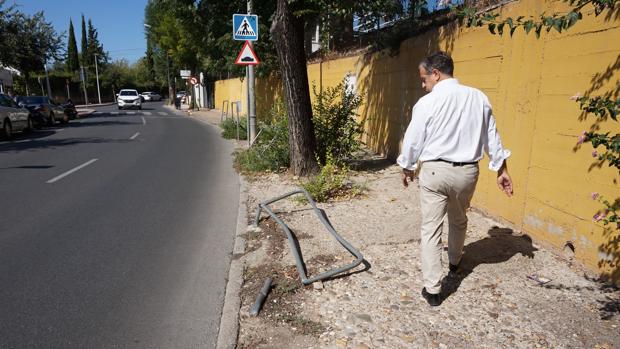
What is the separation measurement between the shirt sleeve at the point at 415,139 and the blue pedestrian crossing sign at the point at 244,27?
303 inches

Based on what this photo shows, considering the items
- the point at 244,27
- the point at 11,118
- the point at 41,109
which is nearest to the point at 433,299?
the point at 244,27

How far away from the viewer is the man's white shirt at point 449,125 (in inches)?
122

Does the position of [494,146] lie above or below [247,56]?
below

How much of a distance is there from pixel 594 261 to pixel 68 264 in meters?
4.85

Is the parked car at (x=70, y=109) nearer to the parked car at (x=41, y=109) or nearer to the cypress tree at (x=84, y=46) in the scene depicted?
the parked car at (x=41, y=109)

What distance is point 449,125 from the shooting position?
122 inches

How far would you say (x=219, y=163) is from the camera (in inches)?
409

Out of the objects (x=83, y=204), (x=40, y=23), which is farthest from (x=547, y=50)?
(x=40, y=23)

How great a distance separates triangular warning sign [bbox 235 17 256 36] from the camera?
9.98m

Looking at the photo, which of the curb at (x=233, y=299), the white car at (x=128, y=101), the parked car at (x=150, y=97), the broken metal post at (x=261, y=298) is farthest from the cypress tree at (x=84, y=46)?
the broken metal post at (x=261, y=298)

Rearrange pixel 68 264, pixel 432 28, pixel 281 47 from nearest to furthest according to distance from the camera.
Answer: pixel 68 264
pixel 432 28
pixel 281 47

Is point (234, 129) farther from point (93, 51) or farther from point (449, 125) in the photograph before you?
point (93, 51)

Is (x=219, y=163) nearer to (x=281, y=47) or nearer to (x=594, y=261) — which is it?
(x=281, y=47)

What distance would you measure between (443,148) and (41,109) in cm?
2217
